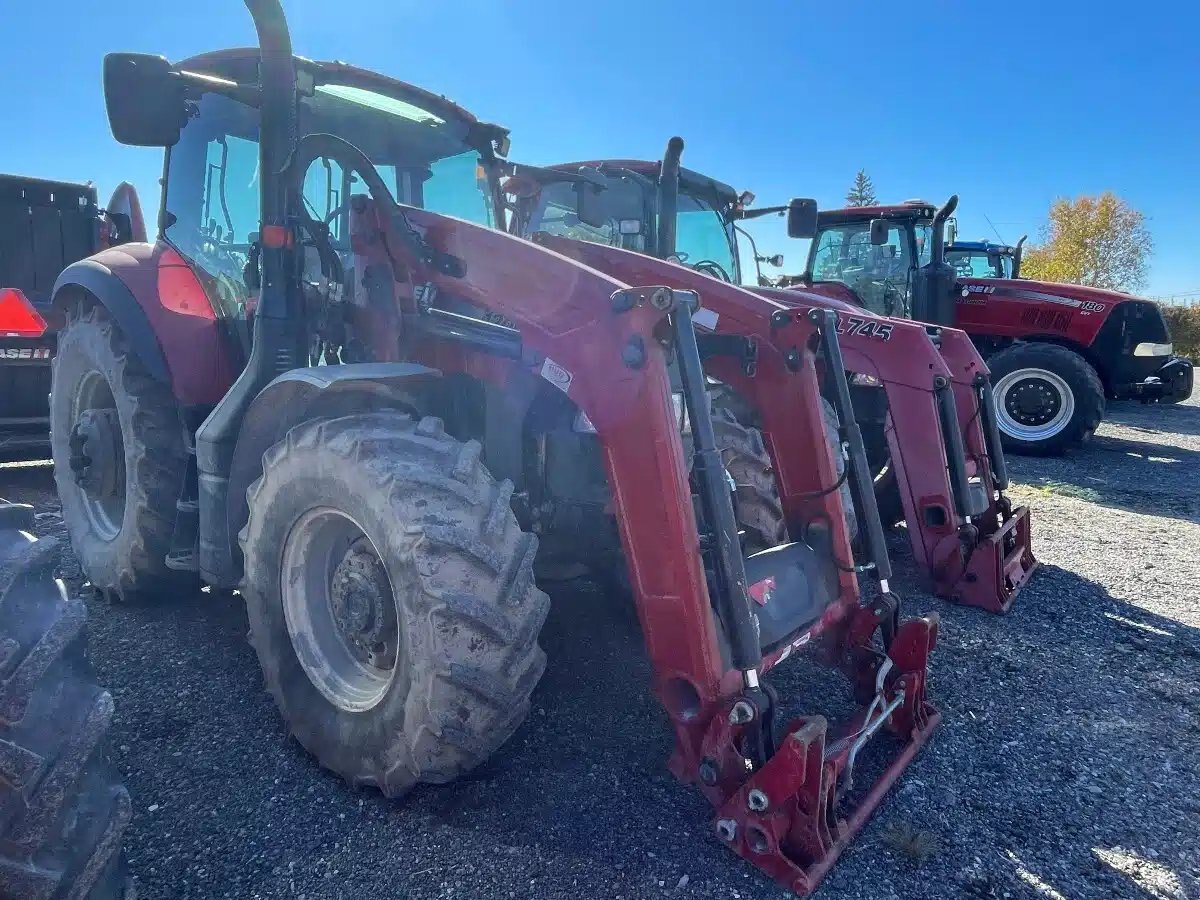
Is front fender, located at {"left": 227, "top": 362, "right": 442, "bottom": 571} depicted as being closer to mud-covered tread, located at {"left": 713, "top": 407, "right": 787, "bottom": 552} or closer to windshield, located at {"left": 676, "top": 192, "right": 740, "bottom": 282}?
mud-covered tread, located at {"left": 713, "top": 407, "right": 787, "bottom": 552}

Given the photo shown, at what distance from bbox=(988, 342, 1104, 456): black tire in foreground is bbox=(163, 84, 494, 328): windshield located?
693 cm

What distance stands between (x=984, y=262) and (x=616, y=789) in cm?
1304

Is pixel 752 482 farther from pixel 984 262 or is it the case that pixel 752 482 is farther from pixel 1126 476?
pixel 984 262

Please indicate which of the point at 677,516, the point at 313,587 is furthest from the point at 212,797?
the point at 677,516

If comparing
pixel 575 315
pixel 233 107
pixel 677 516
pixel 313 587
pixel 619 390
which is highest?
pixel 233 107

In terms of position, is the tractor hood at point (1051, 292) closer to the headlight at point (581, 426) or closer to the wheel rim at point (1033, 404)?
the wheel rim at point (1033, 404)

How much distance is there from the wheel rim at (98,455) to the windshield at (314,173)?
89 cm

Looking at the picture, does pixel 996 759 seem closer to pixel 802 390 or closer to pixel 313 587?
pixel 802 390

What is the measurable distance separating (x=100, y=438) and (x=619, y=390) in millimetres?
2851

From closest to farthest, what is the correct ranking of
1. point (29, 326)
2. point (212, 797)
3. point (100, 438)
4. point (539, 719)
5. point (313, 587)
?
point (212, 797), point (313, 587), point (539, 719), point (100, 438), point (29, 326)

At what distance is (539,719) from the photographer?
2.67m

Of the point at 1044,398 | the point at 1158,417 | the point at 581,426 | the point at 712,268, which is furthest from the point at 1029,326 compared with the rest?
the point at 581,426

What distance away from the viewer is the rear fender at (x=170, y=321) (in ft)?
10.5

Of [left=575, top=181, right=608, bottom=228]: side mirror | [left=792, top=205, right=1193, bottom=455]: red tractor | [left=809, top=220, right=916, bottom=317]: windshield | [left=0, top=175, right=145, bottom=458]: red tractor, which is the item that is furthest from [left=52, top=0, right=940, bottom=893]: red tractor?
[left=809, top=220, right=916, bottom=317]: windshield
